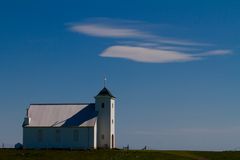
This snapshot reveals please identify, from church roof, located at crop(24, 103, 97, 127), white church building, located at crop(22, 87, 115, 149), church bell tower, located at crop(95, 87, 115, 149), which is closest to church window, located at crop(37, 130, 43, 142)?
white church building, located at crop(22, 87, 115, 149)

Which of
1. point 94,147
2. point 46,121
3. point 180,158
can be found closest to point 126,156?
point 180,158

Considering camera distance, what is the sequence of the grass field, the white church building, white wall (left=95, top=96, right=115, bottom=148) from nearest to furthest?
the grass field → the white church building → white wall (left=95, top=96, right=115, bottom=148)

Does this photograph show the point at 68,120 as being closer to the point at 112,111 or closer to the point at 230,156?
the point at 112,111

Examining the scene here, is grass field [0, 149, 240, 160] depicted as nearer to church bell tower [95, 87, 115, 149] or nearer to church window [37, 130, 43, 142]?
church bell tower [95, 87, 115, 149]

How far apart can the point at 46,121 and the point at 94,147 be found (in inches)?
302

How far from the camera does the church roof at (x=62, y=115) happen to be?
78250 mm

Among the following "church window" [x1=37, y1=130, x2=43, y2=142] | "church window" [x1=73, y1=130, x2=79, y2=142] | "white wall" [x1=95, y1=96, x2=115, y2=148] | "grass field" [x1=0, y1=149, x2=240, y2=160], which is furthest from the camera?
"church window" [x1=37, y1=130, x2=43, y2=142]

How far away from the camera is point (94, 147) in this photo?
7694cm

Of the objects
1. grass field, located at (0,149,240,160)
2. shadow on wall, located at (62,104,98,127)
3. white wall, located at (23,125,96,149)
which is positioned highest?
shadow on wall, located at (62,104,98,127)

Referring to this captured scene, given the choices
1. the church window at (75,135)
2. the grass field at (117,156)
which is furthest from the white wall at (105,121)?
the grass field at (117,156)

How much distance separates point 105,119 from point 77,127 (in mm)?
3906

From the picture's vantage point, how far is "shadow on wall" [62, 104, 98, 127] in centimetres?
7815

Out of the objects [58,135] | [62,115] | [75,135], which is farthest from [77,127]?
[62,115]

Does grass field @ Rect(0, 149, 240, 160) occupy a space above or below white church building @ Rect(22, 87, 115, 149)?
below
